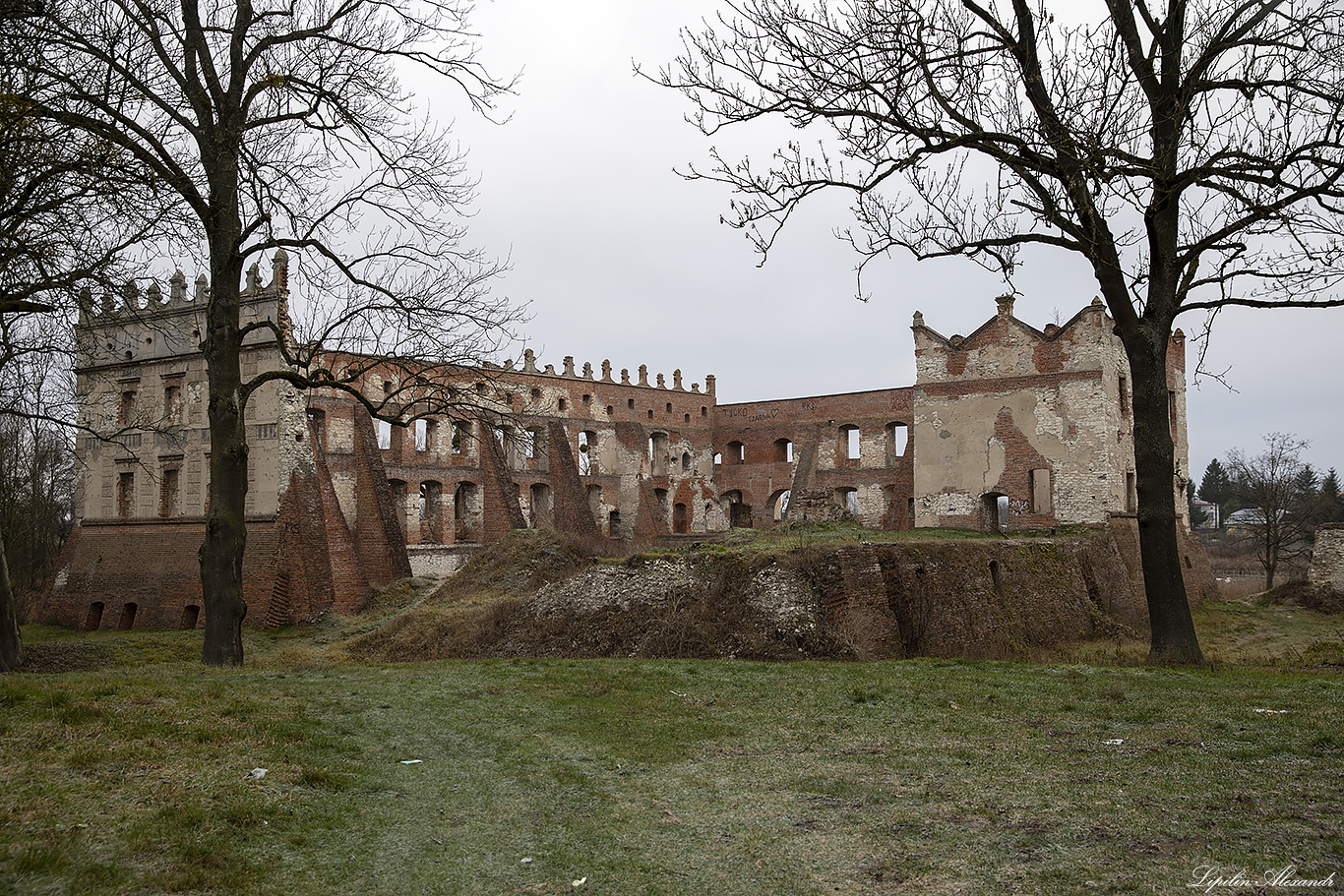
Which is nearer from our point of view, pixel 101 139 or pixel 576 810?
pixel 576 810

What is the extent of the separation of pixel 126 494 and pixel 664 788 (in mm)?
22835

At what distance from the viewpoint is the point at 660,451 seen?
38219 mm

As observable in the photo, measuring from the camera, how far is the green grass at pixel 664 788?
383 centimetres

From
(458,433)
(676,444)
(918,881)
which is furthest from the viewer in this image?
(676,444)

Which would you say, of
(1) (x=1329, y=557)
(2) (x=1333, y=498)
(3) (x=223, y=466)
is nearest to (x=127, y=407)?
(3) (x=223, y=466)

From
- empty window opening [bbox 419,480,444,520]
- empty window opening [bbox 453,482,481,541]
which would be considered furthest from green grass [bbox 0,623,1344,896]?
empty window opening [bbox 453,482,481,541]

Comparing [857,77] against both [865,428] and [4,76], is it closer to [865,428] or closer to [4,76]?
[4,76]

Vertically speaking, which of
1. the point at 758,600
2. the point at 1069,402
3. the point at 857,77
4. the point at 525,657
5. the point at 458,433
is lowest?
the point at 525,657

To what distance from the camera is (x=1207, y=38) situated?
893cm

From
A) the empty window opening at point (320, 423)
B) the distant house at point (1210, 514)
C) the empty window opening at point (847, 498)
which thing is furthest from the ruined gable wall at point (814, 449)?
the distant house at point (1210, 514)

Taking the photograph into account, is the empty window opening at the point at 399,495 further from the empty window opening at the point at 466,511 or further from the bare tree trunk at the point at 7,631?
the bare tree trunk at the point at 7,631

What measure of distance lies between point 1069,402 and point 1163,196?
13957 mm

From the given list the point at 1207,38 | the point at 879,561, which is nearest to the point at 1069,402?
the point at 879,561

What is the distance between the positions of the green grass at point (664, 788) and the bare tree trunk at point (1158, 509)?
115 cm
